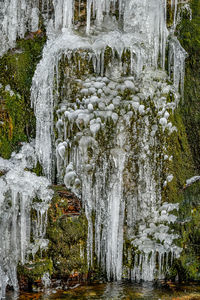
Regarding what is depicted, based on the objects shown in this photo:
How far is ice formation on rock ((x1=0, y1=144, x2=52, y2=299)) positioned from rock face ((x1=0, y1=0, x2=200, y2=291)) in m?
0.05

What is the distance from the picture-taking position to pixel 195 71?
4.89m

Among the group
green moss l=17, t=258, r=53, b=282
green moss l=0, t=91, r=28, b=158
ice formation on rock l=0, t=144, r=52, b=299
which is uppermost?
green moss l=0, t=91, r=28, b=158

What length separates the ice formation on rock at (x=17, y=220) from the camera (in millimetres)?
3672

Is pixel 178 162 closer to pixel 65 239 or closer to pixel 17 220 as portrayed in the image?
pixel 65 239

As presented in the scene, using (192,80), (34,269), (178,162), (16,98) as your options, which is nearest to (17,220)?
(34,269)

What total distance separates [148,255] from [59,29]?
9.59ft

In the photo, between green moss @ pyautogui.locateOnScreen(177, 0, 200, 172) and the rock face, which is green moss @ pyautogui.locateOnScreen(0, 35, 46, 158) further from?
green moss @ pyautogui.locateOnScreen(177, 0, 200, 172)

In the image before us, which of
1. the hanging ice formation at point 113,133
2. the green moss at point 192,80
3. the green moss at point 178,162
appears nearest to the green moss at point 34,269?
the hanging ice formation at point 113,133

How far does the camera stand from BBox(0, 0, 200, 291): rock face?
13.3ft

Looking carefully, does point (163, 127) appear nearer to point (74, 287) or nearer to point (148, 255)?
point (148, 255)

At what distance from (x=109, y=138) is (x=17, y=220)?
4.21 ft

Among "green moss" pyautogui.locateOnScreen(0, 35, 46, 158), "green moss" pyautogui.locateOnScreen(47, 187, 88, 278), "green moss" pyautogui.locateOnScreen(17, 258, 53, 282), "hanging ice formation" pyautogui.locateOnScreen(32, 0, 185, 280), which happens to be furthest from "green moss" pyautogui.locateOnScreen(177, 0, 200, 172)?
"green moss" pyautogui.locateOnScreen(17, 258, 53, 282)

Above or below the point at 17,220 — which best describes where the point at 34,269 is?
below

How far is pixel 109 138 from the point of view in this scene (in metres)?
4.20
